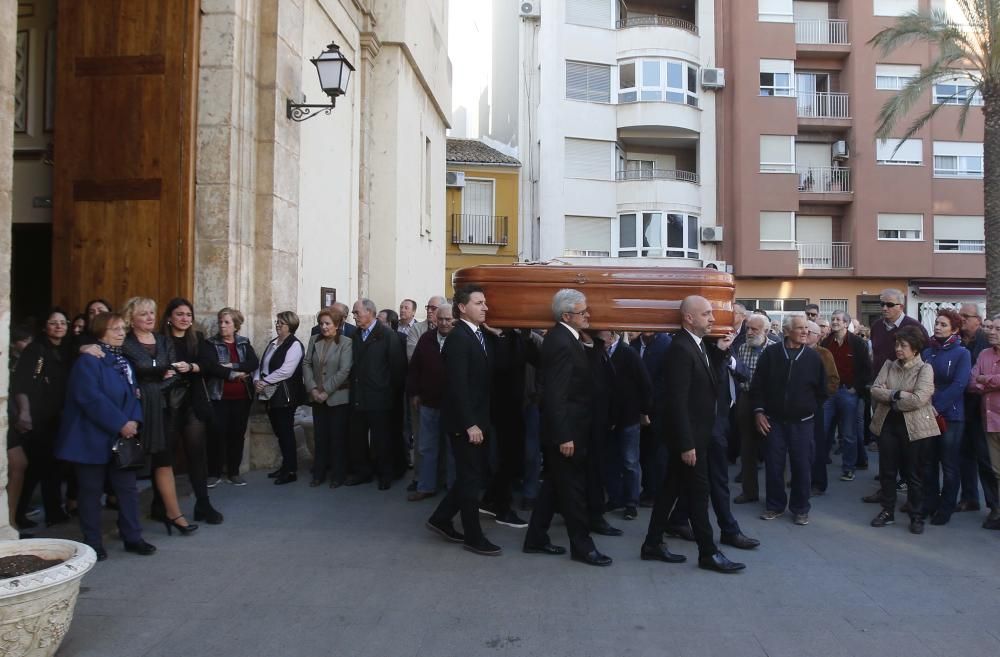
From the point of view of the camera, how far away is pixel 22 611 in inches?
146

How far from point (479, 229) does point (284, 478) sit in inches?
880

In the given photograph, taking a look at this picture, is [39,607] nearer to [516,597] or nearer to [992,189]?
[516,597]

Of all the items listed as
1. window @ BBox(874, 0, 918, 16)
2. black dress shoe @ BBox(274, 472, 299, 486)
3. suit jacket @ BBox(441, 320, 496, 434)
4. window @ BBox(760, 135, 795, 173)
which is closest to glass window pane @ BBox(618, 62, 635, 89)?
window @ BBox(760, 135, 795, 173)

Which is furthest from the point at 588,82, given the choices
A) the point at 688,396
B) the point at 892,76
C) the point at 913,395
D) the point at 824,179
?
the point at 688,396

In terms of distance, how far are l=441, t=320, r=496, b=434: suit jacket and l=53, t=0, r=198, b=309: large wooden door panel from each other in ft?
12.1

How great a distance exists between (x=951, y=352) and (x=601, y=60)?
83.3 ft

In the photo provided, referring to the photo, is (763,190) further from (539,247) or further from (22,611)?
(22,611)

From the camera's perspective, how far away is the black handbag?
5461mm

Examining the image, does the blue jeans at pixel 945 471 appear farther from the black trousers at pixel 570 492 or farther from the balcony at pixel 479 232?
the balcony at pixel 479 232

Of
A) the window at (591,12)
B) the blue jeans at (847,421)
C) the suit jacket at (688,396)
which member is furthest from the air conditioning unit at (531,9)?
the suit jacket at (688,396)

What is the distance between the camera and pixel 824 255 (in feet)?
97.3

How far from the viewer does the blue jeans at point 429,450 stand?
7762 mm

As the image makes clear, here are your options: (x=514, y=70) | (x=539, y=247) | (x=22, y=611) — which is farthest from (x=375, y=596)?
(x=514, y=70)

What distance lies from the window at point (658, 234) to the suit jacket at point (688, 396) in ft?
78.7
